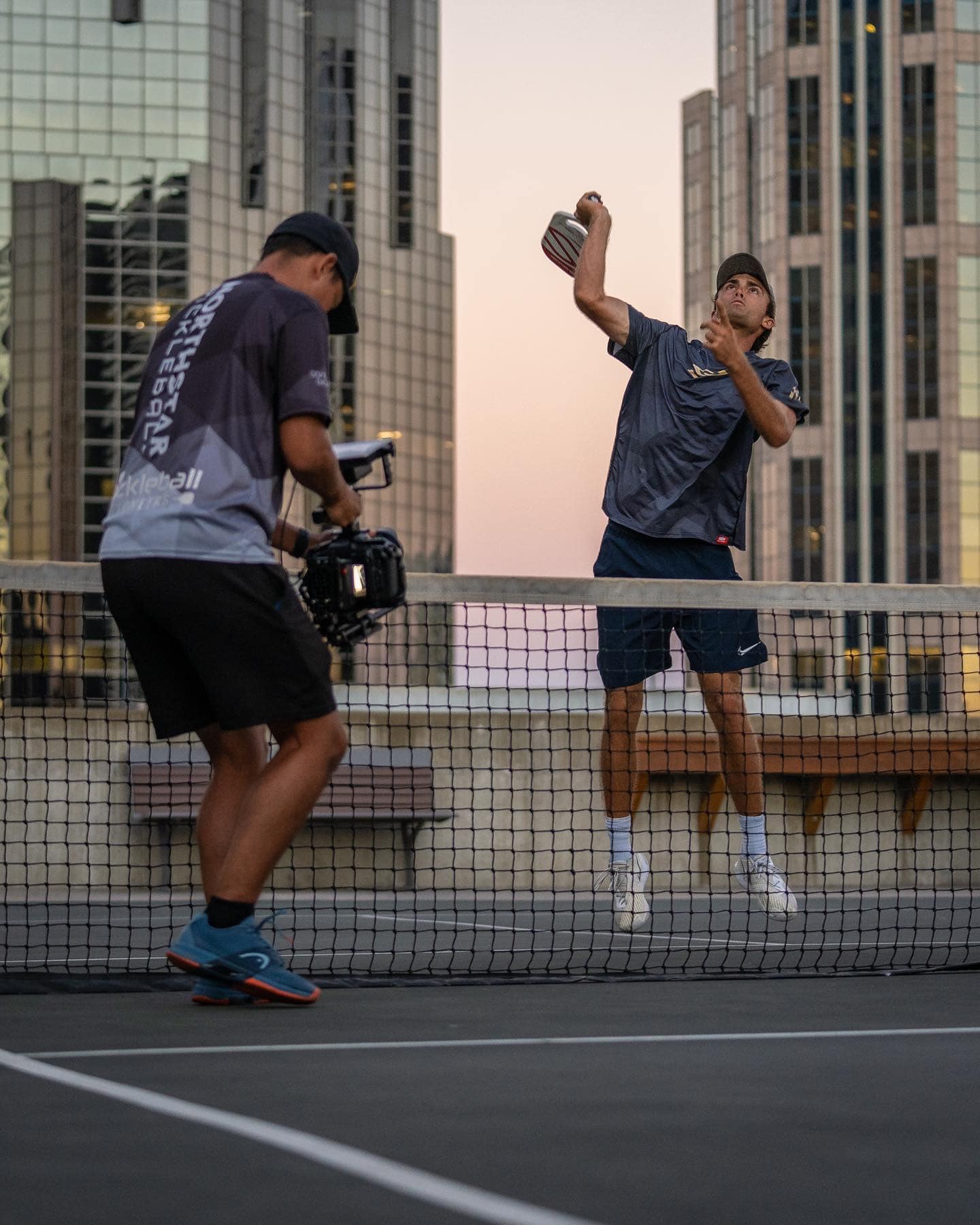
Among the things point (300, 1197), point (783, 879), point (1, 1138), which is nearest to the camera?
point (300, 1197)

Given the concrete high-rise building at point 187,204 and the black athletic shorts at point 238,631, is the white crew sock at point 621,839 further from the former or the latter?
the concrete high-rise building at point 187,204

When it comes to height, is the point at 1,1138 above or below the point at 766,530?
below

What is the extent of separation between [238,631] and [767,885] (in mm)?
2962

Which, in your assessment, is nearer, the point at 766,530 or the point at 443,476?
the point at 766,530

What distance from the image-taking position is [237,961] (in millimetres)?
4879

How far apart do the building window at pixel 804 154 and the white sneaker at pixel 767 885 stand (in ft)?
338

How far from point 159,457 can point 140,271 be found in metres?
106

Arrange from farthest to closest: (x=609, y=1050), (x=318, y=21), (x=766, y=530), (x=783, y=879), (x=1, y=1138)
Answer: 1. (x=318, y=21)
2. (x=766, y=530)
3. (x=783, y=879)
4. (x=609, y=1050)
5. (x=1, y=1138)

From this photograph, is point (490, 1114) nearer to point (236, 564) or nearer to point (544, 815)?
point (236, 564)

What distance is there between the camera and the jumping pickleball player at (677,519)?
723 centimetres

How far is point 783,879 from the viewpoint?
7.12m

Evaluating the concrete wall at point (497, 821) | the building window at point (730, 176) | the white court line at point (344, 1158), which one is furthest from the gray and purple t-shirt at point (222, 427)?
the building window at point (730, 176)

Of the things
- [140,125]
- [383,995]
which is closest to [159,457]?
[383,995]

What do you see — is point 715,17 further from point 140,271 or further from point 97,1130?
point 97,1130
